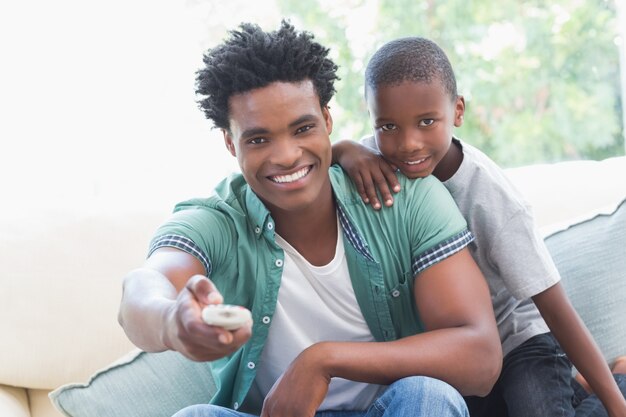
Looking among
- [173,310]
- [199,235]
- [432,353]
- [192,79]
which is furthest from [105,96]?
[173,310]

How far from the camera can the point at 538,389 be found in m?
1.60

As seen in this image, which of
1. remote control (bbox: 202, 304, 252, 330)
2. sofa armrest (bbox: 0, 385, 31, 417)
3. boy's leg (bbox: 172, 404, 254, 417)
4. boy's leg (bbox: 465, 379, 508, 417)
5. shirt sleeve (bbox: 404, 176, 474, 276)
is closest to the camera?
remote control (bbox: 202, 304, 252, 330)

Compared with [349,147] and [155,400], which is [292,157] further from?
[155,400]

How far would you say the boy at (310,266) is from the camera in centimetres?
139

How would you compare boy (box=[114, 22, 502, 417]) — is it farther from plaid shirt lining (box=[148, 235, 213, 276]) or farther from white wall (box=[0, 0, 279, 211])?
white wall (box=[0, 0, 279, 211])

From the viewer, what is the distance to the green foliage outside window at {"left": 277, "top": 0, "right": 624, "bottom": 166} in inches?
117

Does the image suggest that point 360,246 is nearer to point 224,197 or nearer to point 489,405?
point 224,197

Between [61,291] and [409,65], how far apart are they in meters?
0.90

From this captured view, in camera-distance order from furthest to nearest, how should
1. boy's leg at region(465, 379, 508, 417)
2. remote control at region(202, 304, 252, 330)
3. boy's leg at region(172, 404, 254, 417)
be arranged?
boy's leg at region(465, 379, 508, 417) → boy's leg at region(172, 404, 254, 417) → remote control at region(202, 304, 252, 330)

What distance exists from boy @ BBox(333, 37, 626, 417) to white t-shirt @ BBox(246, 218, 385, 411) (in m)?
0.16

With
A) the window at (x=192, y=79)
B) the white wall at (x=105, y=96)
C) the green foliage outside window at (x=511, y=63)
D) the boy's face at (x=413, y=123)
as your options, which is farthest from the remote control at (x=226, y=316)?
the green foliage outside window at (x=511, y=63)

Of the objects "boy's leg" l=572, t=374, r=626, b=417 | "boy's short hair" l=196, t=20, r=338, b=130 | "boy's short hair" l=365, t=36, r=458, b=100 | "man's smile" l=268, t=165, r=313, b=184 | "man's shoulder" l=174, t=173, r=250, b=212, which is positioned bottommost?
"boy's leg" l=572, t=374, r=626, b=417

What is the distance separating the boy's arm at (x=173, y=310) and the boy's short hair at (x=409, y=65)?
0.47 meters

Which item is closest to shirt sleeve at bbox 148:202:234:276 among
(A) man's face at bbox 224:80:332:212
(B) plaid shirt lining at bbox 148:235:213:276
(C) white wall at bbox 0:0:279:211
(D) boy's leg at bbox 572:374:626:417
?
(B) plaid shirt lining at bbox 148:235:213:276
